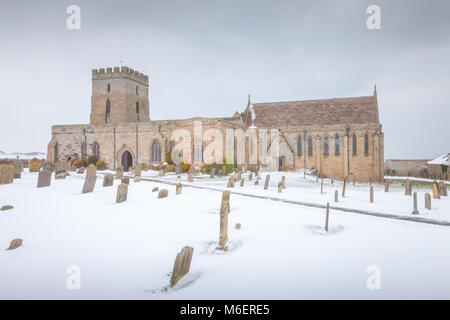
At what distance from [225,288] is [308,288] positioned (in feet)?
3.57

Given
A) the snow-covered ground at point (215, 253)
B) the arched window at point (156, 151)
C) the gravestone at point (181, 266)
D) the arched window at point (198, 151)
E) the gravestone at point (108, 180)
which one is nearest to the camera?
the snow-covered ground at point (215, 253)

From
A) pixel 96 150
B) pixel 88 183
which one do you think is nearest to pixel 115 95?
pixel 96 150

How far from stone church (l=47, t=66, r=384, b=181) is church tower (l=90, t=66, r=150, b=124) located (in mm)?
6122

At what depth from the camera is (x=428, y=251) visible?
4.99m

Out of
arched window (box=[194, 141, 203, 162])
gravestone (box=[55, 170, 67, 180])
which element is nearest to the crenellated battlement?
arched window (box=[194, 141, 203, 162])

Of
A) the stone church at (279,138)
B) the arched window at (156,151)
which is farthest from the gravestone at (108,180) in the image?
the arched window at (156,151)

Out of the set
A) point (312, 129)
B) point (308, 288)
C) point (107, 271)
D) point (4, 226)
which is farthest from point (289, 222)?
point (312, 129)

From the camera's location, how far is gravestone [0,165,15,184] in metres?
11.1

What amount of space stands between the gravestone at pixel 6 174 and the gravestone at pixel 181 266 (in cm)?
1067

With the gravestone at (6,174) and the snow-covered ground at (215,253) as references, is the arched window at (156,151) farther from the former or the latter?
the snow-covered ground at (215,253)

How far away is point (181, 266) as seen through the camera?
12.9ft

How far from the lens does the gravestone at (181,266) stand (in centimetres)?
384
